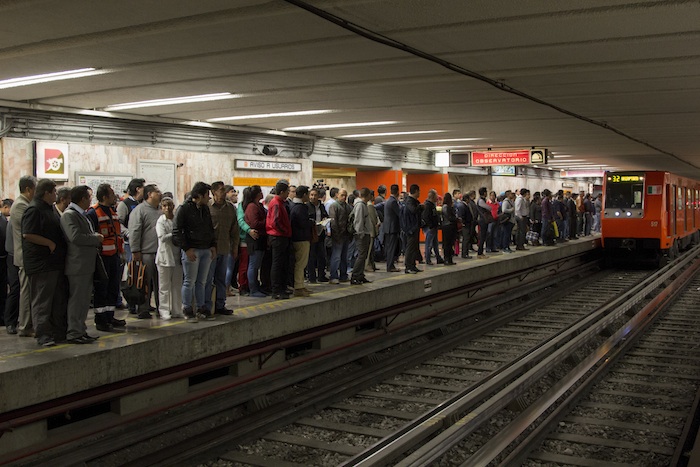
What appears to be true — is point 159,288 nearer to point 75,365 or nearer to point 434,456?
point 75,365

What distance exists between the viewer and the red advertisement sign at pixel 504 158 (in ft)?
73.8

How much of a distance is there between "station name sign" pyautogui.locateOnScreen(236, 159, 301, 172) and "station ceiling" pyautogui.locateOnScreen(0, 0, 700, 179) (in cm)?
102

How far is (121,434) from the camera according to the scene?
269 inches

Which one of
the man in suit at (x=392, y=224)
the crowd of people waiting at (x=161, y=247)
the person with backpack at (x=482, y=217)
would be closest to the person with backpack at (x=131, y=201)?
the crowd of people waiting at (x=161, y=247)

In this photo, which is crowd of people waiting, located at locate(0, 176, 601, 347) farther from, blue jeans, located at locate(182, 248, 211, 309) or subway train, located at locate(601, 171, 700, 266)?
subway train, located at locate(601, 171, 700, 266)

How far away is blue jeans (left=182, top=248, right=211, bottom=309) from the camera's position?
905 cm

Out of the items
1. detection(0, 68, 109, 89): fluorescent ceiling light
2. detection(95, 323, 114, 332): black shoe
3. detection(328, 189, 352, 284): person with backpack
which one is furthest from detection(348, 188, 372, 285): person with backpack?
detection(95, 323, 114, 332): black shoe

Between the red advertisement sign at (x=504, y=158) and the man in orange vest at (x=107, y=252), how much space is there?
52.7 ft

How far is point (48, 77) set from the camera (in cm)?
992

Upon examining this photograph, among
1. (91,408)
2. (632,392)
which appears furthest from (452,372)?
(91,408)

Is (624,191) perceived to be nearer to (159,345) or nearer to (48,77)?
(48,77)

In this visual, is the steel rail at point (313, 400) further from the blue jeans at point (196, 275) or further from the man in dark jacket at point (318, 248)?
the man in dark jacket at point (318, 248)

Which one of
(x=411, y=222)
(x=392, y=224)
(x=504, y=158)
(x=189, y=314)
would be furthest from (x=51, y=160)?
(x=504, y=158)

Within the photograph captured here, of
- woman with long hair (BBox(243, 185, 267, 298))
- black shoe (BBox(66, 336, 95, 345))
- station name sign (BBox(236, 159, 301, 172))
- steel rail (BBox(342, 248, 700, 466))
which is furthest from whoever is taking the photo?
station name sign (BBox(236, 159, 301, 172))
